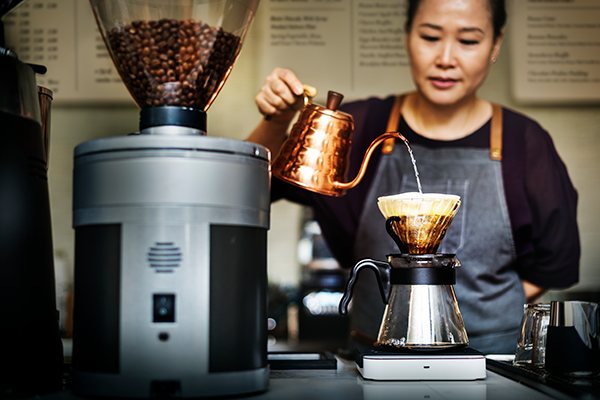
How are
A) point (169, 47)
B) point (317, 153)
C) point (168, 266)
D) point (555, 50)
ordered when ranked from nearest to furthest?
point (168, 266), point (169, 47), point (317, 153), point (555, 50)

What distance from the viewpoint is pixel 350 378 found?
879mm

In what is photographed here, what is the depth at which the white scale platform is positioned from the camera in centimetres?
84

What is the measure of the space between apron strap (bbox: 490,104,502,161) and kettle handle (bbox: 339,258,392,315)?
125 centimetres

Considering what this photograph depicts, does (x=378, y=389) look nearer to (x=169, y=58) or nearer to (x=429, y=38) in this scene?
(x=169, y=58)

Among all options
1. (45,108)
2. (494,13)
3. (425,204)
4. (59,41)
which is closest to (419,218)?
(425,204)

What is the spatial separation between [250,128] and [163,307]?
1856 mm

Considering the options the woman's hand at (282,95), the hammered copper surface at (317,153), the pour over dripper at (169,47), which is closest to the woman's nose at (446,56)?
the woman's hand at (282,95)

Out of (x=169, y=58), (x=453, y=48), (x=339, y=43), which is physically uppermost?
(x=339, y=43)

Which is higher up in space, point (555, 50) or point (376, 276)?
point (555, 50)

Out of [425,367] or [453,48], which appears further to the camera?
[453,48]

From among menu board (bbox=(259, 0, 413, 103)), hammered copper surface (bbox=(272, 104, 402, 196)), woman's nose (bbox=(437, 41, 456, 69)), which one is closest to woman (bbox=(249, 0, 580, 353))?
woman's nose (bbox=(437, 41, 456, 69))

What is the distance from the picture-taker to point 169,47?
2.64 feet

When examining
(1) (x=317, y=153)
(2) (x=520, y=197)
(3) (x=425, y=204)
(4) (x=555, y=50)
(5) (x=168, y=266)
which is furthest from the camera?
(4) (x=555, y=50)

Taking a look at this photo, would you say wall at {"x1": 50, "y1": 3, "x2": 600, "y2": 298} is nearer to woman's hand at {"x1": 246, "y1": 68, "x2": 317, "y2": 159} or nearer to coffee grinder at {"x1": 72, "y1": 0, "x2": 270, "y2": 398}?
woman's hand at {"x1": 246, "y1": 68, "x2": 317, "y2": 159}
